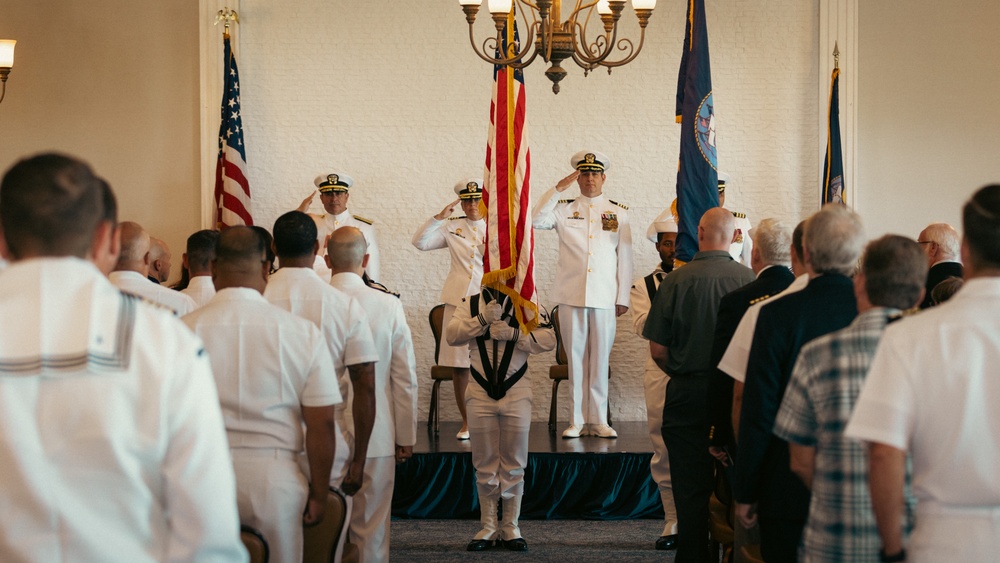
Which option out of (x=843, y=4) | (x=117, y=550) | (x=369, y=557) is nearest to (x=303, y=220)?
(x=369, y=557)

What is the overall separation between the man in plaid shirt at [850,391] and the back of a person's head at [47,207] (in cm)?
173

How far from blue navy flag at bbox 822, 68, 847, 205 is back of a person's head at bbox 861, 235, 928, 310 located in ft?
19.6

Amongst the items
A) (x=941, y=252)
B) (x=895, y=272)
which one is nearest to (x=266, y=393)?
(x=895, y=272)

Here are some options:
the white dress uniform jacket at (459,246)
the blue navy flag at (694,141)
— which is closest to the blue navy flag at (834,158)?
the blue navy flag at (694,141)

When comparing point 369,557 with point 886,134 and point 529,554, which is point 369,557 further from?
point 886,134

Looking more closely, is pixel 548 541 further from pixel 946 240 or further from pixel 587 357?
pixel 946 240

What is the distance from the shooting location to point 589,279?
25.0 feet

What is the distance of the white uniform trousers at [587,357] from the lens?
7.55 metres

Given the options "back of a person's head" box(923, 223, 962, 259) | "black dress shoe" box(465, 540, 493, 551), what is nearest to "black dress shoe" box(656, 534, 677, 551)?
"black dress shoe" box(465, 540, 493, 551)

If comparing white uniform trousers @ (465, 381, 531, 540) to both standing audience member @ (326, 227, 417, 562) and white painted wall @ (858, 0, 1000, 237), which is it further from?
white painted wall @ (858, 0, 1000, 237)

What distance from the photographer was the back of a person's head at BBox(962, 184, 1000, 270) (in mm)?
2252

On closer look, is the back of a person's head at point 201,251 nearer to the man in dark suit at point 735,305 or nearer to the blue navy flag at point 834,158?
the man in dark suit at point 735,305

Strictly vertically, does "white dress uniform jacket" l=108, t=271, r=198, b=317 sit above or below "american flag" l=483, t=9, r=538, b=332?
below

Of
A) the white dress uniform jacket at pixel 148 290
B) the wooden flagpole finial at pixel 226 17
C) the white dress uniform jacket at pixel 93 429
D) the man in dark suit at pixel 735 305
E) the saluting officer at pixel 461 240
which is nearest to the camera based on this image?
the white dress uniform jacket at pixel 93 429
